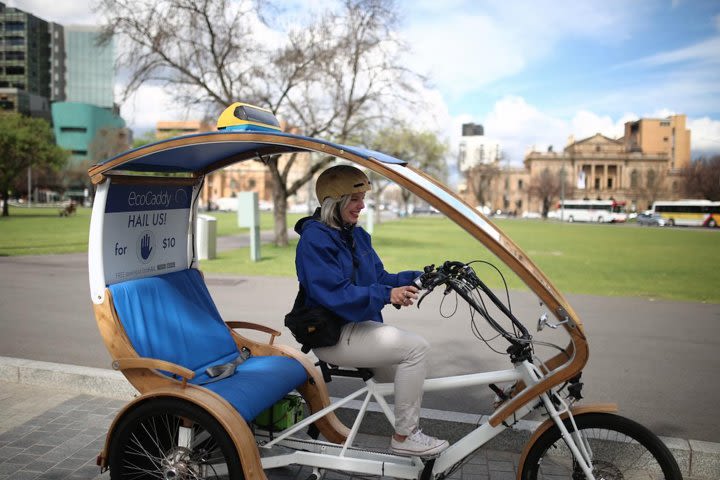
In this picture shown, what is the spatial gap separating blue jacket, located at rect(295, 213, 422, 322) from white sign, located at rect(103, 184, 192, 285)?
1181 millimetres

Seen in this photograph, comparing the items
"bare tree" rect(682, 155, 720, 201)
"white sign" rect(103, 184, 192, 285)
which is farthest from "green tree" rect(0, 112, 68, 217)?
"bare tree" rect(682, 155, 720, 201)

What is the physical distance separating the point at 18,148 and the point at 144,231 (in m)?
46.5

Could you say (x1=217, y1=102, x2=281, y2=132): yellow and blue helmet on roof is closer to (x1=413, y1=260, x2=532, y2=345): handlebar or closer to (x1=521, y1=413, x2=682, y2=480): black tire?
(x1=413, y1=260, x2=532, y2=345): handlebar

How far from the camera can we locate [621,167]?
346ft

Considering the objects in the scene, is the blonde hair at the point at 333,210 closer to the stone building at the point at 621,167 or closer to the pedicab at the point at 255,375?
the pedicab at the point at 255,375

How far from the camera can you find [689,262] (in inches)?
772

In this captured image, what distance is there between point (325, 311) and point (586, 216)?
8084cm

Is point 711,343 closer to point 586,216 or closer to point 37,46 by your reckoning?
point 586,216

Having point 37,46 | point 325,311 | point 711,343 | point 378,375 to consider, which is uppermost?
point 37,46

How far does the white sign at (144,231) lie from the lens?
3.59 meters

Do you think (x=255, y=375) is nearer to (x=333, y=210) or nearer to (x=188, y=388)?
(x=188, y=388)

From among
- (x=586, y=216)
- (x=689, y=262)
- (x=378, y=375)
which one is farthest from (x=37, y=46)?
(x=378, y=375)

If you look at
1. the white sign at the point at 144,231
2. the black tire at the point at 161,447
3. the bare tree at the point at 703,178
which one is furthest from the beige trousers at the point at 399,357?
the bare tree at the point at 703,178

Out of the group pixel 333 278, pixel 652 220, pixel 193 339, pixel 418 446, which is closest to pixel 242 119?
pixel 333 278
